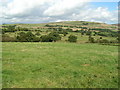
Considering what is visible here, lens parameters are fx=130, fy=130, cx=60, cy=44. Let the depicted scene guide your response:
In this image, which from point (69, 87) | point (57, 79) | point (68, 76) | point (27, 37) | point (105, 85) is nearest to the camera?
Answer: point (69, 87)

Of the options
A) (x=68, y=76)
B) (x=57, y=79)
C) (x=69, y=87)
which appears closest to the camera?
(x=69, y=87)

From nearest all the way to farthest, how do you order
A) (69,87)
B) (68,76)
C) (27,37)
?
(69,87), (68,76), (27,37)

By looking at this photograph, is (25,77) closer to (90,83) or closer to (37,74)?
(37,74)

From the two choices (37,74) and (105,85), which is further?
(37,74)

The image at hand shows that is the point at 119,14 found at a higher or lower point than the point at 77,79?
higher

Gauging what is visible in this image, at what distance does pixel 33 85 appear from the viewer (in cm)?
884

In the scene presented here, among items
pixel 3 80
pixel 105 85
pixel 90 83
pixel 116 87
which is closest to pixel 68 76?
pixel 90 83

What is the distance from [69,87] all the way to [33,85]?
7.99 ft

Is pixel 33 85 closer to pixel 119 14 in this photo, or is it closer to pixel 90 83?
pixel 90 83

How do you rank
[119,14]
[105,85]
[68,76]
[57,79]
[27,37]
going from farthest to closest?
[27,37] → [119,14] → [68,76] → [57,79] → [105,85]

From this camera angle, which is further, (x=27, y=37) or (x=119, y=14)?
(x=27, y=37)

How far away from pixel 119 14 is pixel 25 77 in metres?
12.8

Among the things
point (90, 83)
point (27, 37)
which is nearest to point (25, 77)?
point (90, 83)

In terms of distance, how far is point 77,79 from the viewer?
397 inches
